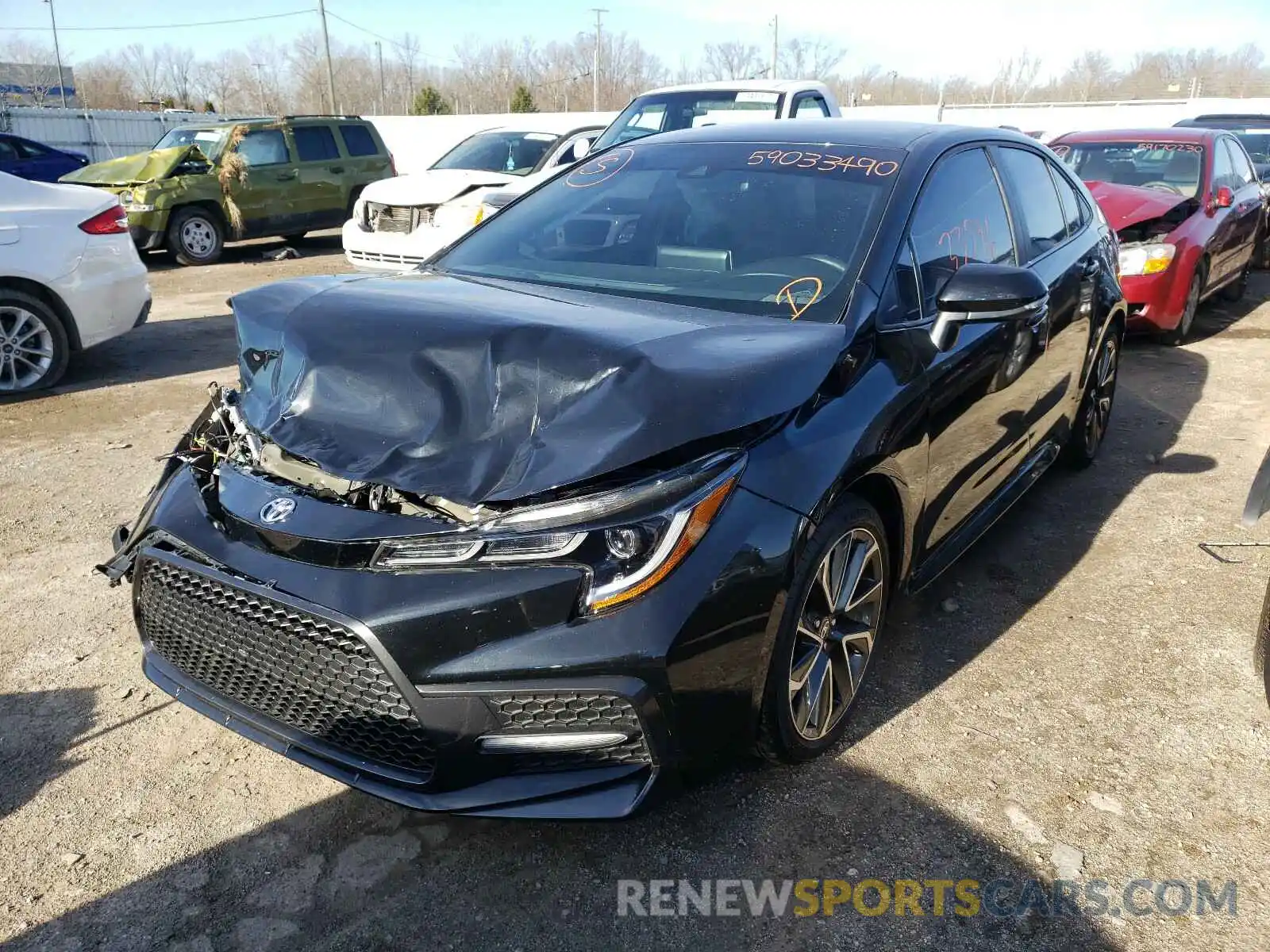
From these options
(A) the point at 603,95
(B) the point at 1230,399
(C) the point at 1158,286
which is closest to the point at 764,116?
(C) the point at 1158,286

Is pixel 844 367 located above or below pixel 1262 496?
above

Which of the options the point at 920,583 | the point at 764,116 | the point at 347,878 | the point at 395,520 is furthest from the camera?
the point at 764,116

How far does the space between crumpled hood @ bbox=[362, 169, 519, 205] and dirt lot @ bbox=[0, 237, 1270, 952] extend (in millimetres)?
5961

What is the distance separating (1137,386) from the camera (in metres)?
7.14

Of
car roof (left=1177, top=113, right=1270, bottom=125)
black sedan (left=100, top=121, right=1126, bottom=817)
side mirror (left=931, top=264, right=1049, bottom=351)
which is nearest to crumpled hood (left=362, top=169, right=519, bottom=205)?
black sedan (left=100, top=121, right=1126, bottom=817)

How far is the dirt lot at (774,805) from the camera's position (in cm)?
230

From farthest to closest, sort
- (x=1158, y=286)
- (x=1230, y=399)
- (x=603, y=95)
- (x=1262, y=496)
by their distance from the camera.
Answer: (x=603, y=95) → (x=1158, y=286) → (x=1230, y=399) → (x=1262, y=496)

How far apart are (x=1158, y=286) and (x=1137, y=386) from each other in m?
1.22

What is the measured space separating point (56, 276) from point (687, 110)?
565 cm

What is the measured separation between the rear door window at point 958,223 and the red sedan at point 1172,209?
4608 millimetres

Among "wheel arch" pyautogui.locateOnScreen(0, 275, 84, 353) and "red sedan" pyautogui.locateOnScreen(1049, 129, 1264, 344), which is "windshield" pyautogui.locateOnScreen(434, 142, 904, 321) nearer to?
"wheel arch" pyautogui.locateOnScreen(0, 275, 84, 353)

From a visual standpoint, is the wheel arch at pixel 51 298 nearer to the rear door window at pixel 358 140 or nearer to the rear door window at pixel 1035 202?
the rear door window at pixel 1035 202

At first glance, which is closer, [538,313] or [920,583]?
[538,313]

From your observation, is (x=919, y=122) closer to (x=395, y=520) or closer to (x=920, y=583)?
(x=920, y=583)
